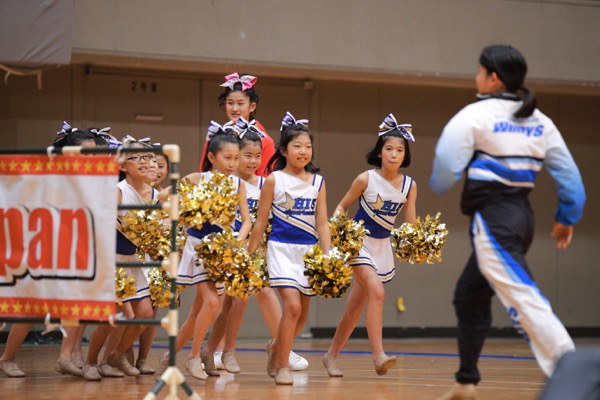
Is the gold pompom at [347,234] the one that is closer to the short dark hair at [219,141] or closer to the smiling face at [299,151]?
the smiling face at [299,151]

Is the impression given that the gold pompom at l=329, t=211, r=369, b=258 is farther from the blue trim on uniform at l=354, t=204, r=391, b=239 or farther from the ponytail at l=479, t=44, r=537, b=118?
the ponytail at l=479, t=44, r=537, b=118

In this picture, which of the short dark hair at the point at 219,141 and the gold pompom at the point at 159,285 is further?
the gold pompom at the point at 159,285

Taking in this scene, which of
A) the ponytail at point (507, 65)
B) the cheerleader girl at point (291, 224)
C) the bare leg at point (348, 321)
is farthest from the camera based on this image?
the bare leg at point (348, 321)

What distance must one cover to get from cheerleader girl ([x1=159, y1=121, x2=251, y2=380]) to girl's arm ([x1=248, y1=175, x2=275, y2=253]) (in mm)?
73

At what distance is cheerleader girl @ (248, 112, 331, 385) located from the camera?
6832 millimetres

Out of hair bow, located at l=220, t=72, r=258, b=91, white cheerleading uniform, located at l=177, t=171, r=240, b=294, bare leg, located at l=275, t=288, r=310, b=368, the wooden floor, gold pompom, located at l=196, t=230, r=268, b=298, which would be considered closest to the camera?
the wooden floor

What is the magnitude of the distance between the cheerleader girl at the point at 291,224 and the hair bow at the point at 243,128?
2.16ft

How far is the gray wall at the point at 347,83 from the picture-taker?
1125 centimetres

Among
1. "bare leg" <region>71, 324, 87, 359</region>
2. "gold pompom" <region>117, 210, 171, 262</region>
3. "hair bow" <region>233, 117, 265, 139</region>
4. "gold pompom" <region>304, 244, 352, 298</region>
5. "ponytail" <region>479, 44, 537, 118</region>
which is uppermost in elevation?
"ponytail" <region>479, 44, 537, 118</region>

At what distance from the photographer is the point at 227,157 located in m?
7.19

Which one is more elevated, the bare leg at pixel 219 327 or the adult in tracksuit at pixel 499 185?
the adult in tracksuit at pixel 499 185

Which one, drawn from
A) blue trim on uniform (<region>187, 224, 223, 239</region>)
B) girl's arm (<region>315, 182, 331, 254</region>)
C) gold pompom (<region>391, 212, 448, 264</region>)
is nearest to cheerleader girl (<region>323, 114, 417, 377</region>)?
gold pompom (<region>391, 212, 448, 264</region>)

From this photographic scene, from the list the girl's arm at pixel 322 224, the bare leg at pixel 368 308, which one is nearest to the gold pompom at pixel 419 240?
the bare leg at pixel 368 308

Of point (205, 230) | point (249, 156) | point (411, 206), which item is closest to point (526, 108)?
point (205, 230)
